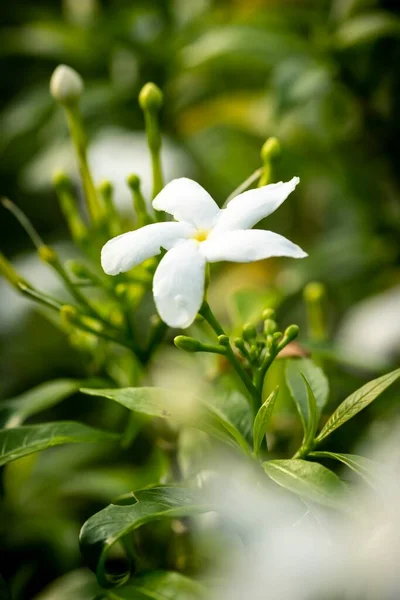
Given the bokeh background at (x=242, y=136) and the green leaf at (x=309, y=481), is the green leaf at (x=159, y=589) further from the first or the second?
the bokeh background at (x=242, y=136)

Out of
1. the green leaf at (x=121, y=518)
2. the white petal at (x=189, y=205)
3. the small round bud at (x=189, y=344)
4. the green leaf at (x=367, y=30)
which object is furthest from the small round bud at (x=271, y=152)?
the green leaf at (x=367, y=30)

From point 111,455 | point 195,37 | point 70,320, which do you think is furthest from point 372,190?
point 70,320

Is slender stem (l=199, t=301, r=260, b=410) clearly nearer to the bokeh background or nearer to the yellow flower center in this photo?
the yellow flower center

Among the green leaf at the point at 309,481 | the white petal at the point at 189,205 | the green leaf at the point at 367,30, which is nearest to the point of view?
the green leaf at the point at 309,481

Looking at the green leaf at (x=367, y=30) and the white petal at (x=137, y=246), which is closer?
the white petal at (x=137, y=246)

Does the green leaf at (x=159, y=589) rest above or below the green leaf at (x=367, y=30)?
below

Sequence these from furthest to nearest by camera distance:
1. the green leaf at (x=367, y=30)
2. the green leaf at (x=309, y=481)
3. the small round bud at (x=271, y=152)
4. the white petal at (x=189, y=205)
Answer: the green leaf at (x=367, y=30)
the small round bud at (x=271, y=152)
the white petal at (x=189, y=205)
the green leaf at (x=309, y=481)

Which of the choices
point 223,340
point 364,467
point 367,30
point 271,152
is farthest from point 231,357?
point 367,30

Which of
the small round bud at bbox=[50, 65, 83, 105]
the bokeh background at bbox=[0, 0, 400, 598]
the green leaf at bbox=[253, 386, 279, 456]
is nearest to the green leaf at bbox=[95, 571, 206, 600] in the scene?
the green leaf at bbox=[253, 386, 279, 456]
